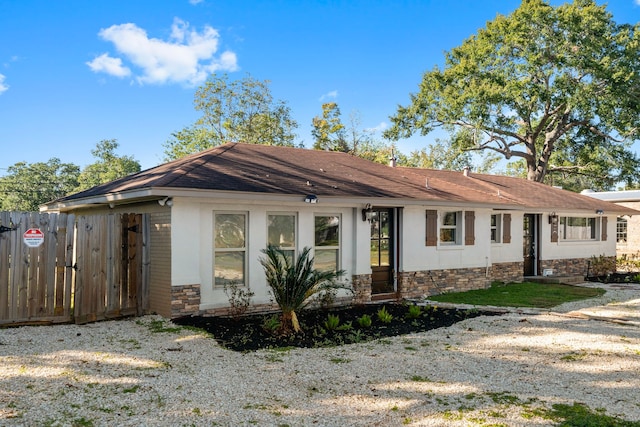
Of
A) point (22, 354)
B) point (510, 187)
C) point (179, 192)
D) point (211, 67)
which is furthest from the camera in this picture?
point (211, 67)

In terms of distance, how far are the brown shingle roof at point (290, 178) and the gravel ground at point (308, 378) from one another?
9.11ft

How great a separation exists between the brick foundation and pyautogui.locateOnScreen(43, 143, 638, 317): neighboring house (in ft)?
0.06

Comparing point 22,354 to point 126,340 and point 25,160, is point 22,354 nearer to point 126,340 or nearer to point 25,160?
point 126,340

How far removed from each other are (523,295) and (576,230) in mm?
7479

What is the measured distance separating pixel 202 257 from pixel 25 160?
59.5m

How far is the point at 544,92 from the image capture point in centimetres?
2670

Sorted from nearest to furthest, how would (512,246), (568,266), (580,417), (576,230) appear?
1. (580,417)
2. (512,246)
3. (568,266)
4. (576,230)

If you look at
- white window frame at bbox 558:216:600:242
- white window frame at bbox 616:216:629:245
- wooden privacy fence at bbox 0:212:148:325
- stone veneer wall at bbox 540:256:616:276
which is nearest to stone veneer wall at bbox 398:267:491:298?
stone veneer wall at bbox 540:256:616:276

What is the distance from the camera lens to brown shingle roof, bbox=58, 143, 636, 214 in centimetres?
900

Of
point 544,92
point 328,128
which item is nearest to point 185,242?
point 544,92

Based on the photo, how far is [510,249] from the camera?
50.6 feet

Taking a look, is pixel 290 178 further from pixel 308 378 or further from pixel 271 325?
pixel 308 378

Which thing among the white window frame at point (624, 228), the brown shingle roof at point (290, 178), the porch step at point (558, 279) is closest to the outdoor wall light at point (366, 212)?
the brown shingle roof at point (290, 178)

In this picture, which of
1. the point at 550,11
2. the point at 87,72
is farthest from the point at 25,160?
the point at 550,11
